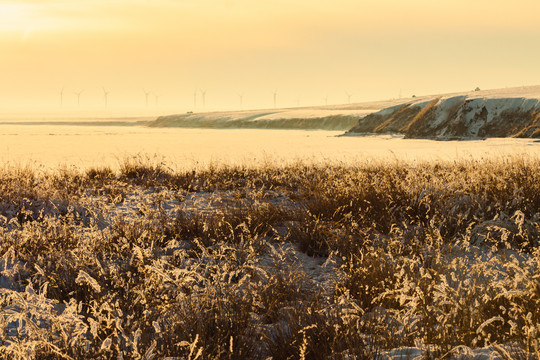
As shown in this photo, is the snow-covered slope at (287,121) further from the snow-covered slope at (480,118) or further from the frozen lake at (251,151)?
the frozen lake at (251,151)

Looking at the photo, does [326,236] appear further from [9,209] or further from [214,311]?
[9,209]

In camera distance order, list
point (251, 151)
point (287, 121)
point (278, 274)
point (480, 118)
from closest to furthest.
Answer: point (278, 274)
point (251, 151)
point (480, 118)
point (287, 121)

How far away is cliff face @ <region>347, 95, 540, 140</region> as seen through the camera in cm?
2892

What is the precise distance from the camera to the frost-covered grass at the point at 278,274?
8.13ft

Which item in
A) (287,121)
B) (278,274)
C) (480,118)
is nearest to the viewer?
(278,274)

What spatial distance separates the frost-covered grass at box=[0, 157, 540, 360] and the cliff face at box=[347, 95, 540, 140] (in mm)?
22343

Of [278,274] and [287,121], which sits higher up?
[287,121]

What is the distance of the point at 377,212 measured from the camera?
19.1 feet

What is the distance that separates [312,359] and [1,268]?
3.37 metres

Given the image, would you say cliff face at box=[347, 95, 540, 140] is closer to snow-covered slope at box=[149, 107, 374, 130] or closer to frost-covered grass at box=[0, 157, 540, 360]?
frost-covered grass at box=[0, 157, 540, 360]

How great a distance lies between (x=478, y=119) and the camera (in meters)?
31.3

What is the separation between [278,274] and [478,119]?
3183 centimetres

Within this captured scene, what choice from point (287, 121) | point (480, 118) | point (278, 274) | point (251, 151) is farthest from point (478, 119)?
point (287, 121)

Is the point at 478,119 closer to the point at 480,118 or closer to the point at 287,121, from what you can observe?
the point at 480,118
